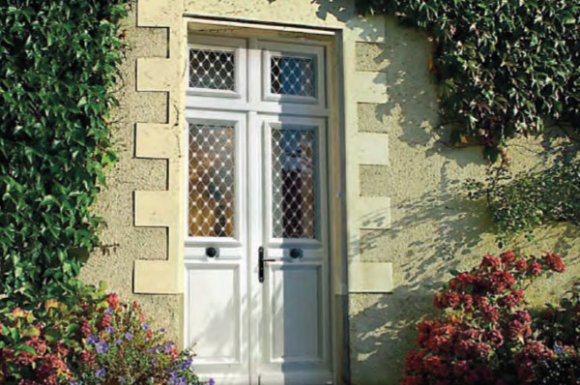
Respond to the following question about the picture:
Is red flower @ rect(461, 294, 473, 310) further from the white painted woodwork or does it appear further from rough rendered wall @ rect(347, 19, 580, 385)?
the white painted woodwork

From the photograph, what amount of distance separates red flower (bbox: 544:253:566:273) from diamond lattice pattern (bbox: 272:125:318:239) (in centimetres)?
177

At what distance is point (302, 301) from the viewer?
5.95 metres

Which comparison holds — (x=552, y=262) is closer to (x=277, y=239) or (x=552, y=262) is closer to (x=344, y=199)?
(x=344, y=199)

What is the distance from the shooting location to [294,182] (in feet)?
20.0

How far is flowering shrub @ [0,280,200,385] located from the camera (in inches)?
186

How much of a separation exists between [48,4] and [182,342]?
2496 mm

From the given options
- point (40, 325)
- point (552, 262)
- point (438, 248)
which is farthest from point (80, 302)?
point (552, 262)

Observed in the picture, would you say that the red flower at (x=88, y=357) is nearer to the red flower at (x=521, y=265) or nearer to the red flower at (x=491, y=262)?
the red flower at (x=491, y=262)

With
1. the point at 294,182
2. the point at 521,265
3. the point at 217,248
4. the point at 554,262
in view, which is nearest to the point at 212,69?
the point at 294,182

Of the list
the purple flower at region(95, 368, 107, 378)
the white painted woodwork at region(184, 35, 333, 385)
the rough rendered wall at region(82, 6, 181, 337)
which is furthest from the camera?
the white painted woodwork at region(184, 35, 333, 385)

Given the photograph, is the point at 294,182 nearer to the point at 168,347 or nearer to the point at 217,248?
the point at 217,248

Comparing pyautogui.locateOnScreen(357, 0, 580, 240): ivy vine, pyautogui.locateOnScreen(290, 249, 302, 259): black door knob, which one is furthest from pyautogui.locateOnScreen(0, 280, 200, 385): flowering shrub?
pyautogui.locateOnScreen(357, 0, 580, 240): ivy vine

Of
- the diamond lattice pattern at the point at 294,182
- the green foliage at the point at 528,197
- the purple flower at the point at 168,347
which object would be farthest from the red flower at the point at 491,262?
the purple flower at the point at 168,347

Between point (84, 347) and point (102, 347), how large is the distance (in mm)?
136
